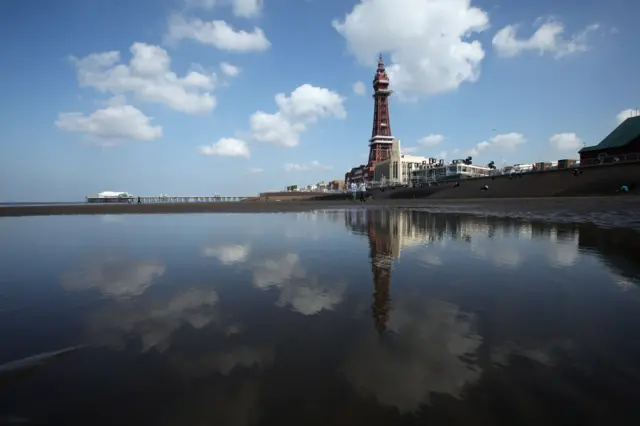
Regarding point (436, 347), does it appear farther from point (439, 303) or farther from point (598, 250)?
point (598, 250)

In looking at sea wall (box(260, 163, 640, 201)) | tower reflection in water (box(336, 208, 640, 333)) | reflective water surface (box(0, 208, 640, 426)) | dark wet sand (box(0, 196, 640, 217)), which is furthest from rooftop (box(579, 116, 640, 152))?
reflective water surface (box(0, 208, 640, 426))

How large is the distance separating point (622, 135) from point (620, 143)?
2598 mm

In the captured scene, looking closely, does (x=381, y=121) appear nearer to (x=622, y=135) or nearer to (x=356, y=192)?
(x=356, y=192)

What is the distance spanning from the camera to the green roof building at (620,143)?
49.4 meters

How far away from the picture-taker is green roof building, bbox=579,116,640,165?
4943 centimetres

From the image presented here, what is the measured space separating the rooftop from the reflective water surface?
61.9 meters

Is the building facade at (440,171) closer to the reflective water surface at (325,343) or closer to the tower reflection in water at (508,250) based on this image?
the tower reflection in water at (508,250)

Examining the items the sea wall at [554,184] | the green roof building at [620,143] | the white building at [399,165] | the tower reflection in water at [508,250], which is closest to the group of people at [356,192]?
the sea wall at [554,184]

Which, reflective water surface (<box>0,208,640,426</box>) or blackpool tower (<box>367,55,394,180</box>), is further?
blackpool tower (<box>367,55,394,180</box>)

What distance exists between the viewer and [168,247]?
10.9 meters

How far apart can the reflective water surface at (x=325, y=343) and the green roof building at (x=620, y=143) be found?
56124mm

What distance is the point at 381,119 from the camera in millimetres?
141125

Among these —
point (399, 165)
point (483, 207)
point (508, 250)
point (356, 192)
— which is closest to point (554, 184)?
point (483, 207)

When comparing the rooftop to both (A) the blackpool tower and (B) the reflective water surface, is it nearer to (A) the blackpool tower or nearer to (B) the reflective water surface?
(B) the reflective water surface
